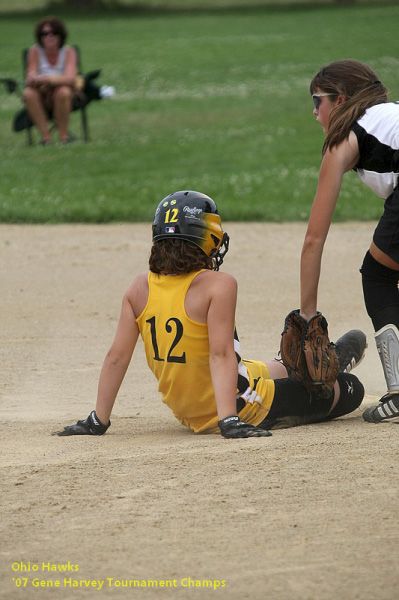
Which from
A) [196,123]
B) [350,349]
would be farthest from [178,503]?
[196,123]

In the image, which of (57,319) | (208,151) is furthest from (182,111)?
(57,319)

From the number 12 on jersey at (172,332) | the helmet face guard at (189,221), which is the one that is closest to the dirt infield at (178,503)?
the number 12 on jersey at (172,332)

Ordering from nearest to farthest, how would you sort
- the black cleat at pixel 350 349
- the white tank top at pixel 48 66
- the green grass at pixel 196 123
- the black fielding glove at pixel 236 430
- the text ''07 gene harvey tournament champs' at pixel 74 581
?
the text ''07 gene harvey tournament champs' at pixel 74 581 → the black fielding glove at pixel 236 430 → the black cleat at pixel 350 349 → the green grass at pixel 196 123 → the white tank top at pixel 48 66

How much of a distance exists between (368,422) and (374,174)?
113 centimetres

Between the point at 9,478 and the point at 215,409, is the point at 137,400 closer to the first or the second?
the point at 215,409

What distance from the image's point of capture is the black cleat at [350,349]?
521 cm

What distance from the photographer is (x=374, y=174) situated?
4.45 meters

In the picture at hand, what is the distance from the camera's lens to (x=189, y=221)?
4.33 m

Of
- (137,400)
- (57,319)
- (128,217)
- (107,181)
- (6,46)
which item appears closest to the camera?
(137,400)

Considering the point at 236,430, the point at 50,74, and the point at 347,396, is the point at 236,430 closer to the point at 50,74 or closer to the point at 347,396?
the point at 347,396

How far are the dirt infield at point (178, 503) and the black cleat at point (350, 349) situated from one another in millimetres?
252

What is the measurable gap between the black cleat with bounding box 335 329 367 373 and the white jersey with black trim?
1.10m

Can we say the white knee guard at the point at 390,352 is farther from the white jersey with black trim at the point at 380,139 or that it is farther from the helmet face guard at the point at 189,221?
the helmet face guard at the point at 189,221

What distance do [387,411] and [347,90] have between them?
144 centimetres
